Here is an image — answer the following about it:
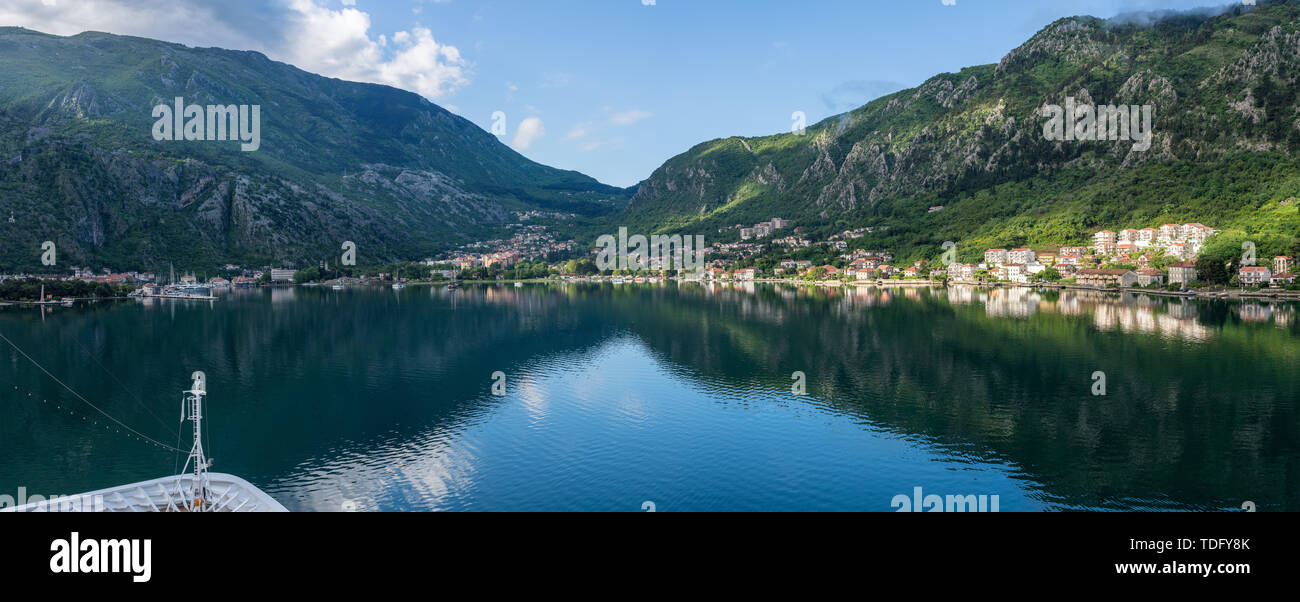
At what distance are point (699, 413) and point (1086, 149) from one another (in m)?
143

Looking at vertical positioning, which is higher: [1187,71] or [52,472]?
[1187,71]

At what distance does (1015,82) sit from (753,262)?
269 ft

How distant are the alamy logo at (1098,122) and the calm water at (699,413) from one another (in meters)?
77.5

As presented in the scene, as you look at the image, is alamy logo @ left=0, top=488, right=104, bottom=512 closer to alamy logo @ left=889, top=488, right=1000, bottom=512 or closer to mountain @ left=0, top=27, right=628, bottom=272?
alamy logo @ left=889, top=488, right=1000, bottom=512

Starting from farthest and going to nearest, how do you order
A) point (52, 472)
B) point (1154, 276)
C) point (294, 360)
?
point (1154, 276) → point (294, 360) → point (52, 472)

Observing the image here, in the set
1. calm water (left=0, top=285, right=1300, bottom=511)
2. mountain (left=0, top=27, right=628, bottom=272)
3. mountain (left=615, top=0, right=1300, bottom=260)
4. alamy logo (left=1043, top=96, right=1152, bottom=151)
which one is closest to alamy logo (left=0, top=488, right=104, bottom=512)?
calm water (left=0, top=285, right=1300, bottom=511)

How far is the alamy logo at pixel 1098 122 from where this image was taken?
122 m

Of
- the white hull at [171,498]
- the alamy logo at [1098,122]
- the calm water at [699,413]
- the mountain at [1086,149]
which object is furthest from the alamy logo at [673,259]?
the white hull at [171,498]
